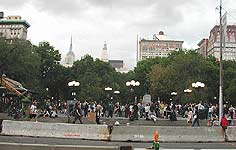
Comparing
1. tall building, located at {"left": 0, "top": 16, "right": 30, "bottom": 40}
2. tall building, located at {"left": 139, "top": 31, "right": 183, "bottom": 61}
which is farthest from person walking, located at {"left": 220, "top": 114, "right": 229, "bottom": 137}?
tall building, located at {"left": 139, "top": 31, "right": 183, "bottom": 61}

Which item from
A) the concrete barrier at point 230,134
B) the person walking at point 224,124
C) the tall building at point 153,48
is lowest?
the concrete barrier at point 230,134

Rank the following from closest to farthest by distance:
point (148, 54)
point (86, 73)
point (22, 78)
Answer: point (22, 78) → point (86, 73) → point (148, 54)

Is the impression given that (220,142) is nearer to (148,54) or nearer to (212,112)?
(212,112)

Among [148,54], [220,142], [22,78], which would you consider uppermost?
[148,54]

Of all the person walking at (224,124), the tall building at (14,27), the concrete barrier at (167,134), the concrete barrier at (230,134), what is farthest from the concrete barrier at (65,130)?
the tall building at (14,27)

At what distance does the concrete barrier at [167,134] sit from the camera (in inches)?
808

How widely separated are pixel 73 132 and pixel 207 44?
15032cm

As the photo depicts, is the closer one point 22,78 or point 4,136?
point 4,136

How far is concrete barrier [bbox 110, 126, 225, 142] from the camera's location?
67.3ft

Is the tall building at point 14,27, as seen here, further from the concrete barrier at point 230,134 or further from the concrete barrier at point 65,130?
the concrete barrier at point 230,134

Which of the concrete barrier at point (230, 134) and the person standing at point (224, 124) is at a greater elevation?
the person standing at point (224, 124)

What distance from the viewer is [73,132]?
21.1m

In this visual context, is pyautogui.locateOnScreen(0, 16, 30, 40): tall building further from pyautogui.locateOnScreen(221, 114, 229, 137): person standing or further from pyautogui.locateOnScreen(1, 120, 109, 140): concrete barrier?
pyautogui.locateOnScreen(221, 114, 229, 137): person standing

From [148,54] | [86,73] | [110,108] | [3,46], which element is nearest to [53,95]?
[86,73]
